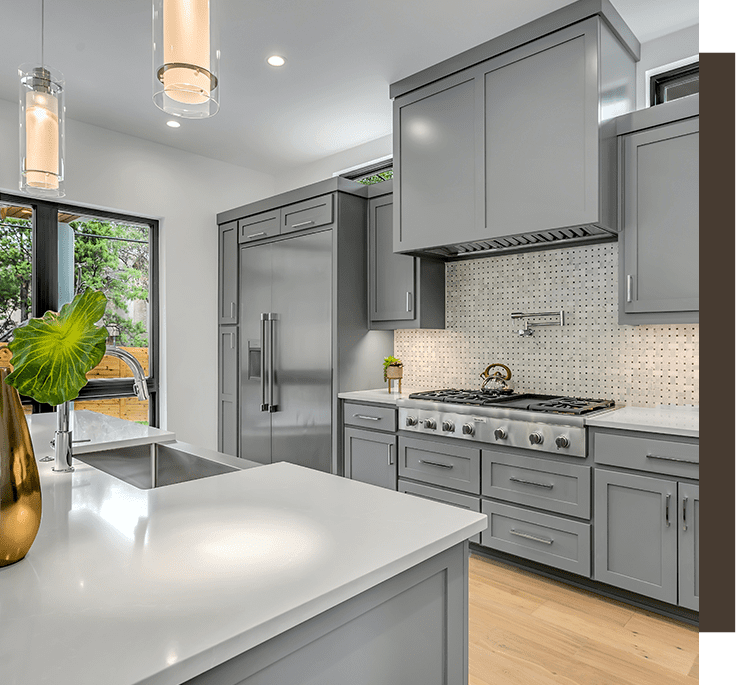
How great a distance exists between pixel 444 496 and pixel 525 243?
1.50 m

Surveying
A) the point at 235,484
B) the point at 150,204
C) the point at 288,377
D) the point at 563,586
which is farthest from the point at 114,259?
the point at 563,586

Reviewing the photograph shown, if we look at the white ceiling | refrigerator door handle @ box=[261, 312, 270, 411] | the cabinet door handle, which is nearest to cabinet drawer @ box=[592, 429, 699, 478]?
the cabinet door handle

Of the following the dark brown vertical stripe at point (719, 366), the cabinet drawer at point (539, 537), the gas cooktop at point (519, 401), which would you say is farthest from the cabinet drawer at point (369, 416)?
the dark brown vertical stripe at point (719, 366)

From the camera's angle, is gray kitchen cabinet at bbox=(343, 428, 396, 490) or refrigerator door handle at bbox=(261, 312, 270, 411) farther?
refrigerator door handle at bbox=(261, 312, 270, 411)

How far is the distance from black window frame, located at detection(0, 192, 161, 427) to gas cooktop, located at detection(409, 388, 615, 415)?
234 cm

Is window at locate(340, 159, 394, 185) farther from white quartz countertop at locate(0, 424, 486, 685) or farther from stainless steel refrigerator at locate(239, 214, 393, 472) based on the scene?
white quartz countertop at locate(0, 424, 486, 685)

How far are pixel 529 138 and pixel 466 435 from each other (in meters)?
1.53

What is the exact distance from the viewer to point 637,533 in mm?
2270

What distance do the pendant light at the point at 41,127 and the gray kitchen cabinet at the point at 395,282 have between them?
6.62ft

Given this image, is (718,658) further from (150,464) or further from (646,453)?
(646,453)

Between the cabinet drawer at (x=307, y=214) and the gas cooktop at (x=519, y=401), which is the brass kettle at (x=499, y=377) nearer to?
the gas cooktop at (x=519, y=401)

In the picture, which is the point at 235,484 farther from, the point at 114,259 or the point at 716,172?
the point at 114,259

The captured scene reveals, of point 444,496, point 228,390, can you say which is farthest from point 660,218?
point 228,390

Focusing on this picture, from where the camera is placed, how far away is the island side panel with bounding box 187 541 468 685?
2.45 ft
